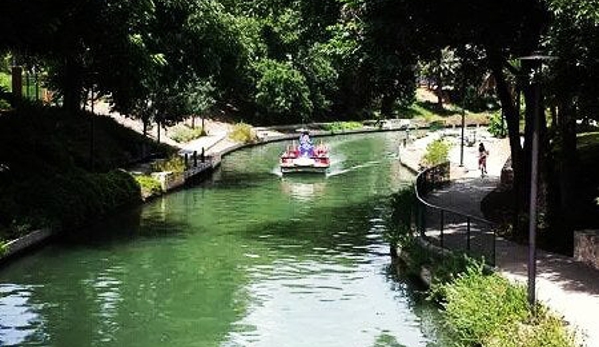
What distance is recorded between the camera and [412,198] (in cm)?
2842

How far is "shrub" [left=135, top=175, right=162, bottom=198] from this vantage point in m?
36.8

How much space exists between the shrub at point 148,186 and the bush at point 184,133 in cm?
2291

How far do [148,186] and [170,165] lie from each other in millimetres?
5671

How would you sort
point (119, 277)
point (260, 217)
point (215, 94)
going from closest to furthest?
1. point (119, 277)
2. point (260, 217)
3. point (215, 94)

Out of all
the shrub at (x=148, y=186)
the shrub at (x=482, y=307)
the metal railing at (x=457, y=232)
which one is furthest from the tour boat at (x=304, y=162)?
the shrub at (x=482, y=307)

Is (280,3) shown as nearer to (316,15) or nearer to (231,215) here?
(316,15)

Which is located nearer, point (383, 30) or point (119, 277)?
point (383, 30)

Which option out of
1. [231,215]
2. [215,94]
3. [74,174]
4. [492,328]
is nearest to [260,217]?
[231,215]

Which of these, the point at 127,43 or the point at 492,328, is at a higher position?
the point at 127,43

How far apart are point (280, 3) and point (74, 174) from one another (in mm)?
9360

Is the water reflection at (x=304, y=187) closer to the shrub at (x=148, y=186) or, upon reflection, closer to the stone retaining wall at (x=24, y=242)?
the shrub at (x=148, y=186)

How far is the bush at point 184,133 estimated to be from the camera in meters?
61.8

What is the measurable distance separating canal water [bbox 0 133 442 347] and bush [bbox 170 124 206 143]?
80.6 ft

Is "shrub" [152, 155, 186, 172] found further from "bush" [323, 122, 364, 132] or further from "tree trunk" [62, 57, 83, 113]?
"bush" [323, 122, 364, 132]
